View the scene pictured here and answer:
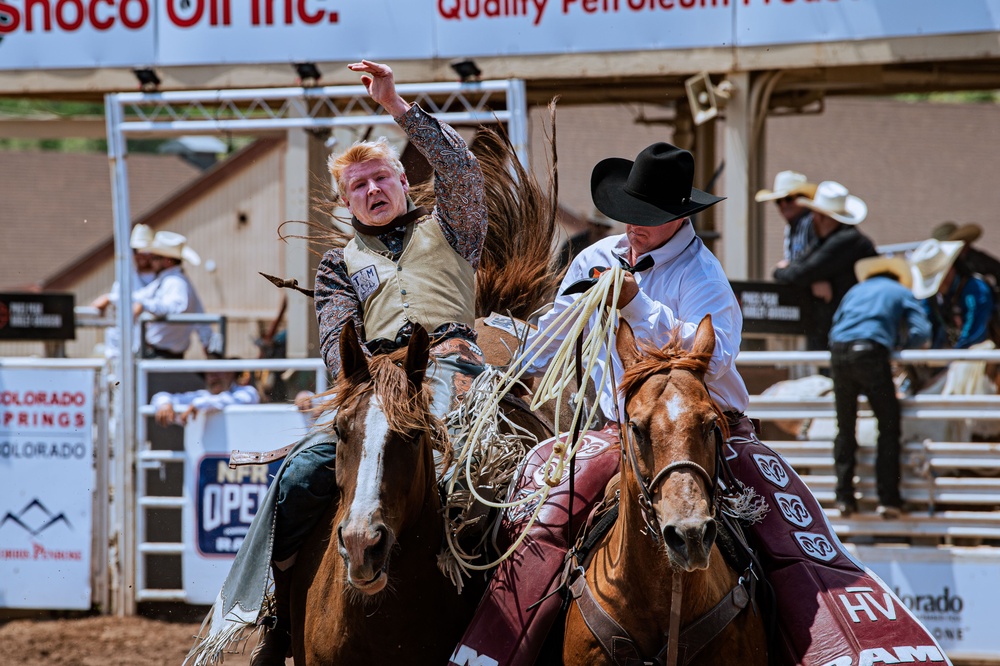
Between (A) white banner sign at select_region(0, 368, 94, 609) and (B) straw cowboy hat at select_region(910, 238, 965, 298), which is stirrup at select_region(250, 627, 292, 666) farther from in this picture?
(B) straw cowboy hat at select_region(910, 238, 965, 298)

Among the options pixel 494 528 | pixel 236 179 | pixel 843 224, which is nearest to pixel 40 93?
pixel 843 224

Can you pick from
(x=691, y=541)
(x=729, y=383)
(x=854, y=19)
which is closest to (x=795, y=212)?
(x=854, y=19)

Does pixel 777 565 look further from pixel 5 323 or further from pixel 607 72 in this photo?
pixel 5 323

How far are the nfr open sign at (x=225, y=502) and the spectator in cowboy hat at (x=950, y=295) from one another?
190 inches

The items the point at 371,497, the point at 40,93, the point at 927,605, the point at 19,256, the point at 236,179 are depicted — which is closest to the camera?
the point at 371,497

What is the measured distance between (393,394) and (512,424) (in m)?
0.88

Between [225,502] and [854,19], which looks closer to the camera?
[225,502]

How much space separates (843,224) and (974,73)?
2.62 meters

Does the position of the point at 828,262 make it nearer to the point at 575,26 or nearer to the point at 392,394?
the point at 575,26

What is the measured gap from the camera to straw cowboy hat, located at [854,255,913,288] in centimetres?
758

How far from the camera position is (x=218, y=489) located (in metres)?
8.13

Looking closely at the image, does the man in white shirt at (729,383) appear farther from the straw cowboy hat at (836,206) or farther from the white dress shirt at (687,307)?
the straw cowboy hat at (836,206)

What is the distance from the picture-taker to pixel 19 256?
3036 centimetres

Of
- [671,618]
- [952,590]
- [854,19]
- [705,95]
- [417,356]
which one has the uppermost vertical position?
[854,19]
